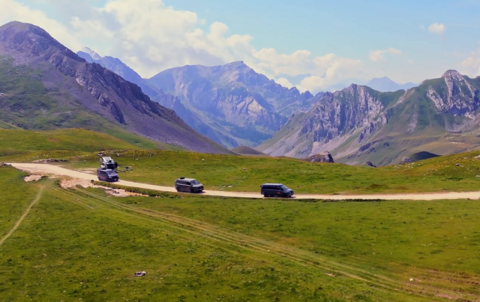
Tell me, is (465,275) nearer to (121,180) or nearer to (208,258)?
(208,258)

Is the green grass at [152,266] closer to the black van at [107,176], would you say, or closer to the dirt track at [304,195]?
the dirt track at [304,195]

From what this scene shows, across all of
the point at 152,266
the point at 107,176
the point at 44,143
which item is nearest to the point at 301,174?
the point at 107,176

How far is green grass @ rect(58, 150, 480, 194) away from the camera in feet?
231

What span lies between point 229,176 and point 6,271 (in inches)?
2318

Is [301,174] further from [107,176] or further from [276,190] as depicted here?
[107,176]

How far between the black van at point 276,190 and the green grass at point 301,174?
5.35m

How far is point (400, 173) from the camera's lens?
3268 inches

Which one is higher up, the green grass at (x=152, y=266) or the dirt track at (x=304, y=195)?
the dirt track at (x=304, y=195)

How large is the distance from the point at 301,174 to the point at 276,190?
21.4 meters

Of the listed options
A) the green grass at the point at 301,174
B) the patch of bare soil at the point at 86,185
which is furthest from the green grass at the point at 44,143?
the patch of bare soil at the point at 86,185

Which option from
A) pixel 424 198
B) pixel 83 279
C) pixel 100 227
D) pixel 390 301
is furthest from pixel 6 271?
pixel 424 198

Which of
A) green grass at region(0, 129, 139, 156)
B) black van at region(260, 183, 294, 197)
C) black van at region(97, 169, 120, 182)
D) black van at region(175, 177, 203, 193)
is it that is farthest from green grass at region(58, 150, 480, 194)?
green grass at region(0, 129, 139, 156)

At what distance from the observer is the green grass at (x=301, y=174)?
231ft

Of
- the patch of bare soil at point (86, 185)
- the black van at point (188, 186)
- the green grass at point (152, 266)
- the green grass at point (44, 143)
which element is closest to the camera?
the green grass at point (152, 266)
